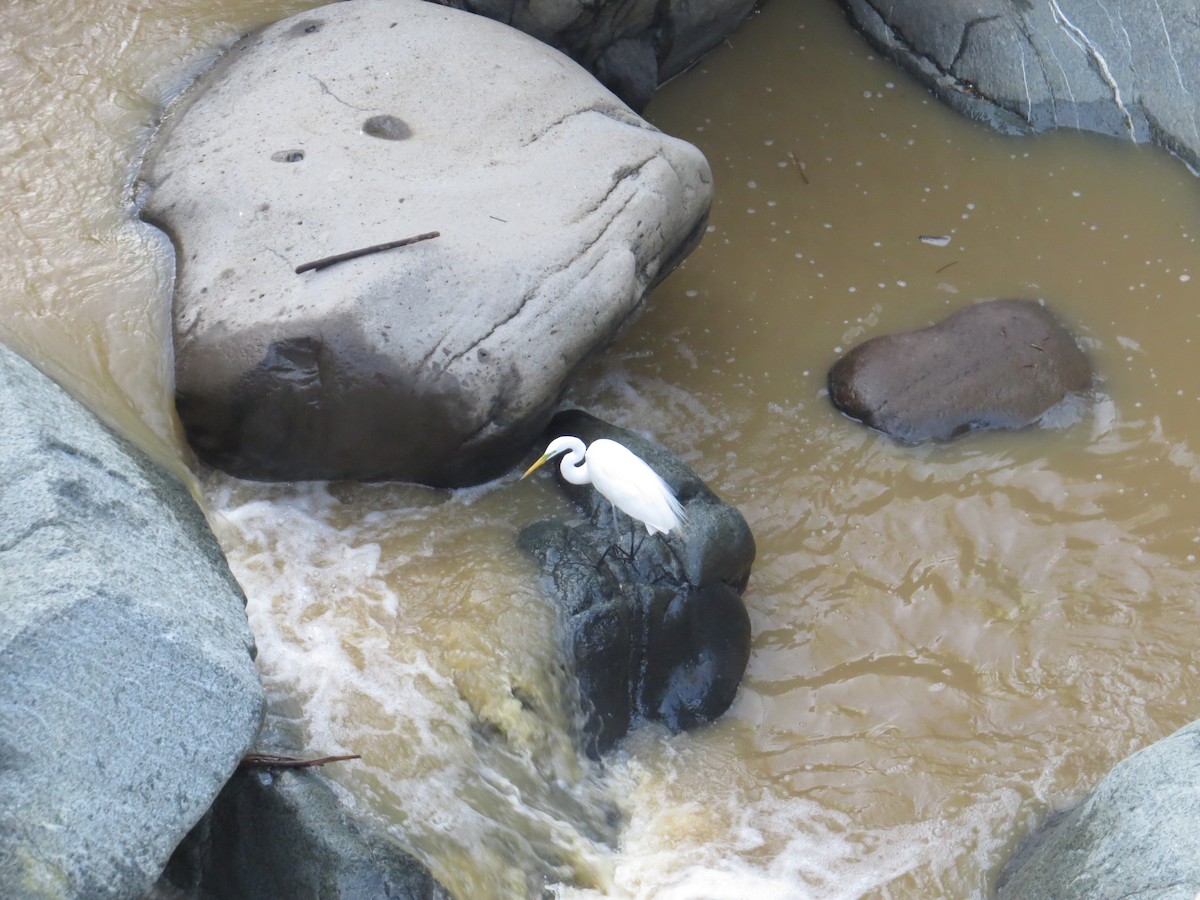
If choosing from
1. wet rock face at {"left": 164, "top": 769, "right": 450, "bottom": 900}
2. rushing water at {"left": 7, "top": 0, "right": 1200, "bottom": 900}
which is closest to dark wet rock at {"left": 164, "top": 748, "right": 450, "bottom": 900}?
wet rock face at {"left": 164, "top": 769, "right": 450, "bottom": 900}

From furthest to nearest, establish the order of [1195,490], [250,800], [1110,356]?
[1110,356]
[1195,490]
[250,800]

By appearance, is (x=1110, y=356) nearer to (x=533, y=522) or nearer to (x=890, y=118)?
(x=890, y=118)

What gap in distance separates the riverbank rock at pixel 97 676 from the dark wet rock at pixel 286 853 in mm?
293

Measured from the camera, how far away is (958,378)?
5.19 meters

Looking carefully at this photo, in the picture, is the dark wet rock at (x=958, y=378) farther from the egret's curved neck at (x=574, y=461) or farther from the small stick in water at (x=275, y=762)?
the small stick in water at (x=275, y=762)

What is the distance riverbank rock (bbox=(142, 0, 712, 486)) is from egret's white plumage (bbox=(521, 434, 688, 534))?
0.39 m

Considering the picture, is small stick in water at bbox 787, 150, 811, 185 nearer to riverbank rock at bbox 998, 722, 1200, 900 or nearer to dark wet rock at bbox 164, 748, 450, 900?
riverbank rock at bbox 998, 722, 1200, 900

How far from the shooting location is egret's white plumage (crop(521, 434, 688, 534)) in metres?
3.96

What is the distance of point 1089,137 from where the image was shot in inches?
252

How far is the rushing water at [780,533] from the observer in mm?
3766

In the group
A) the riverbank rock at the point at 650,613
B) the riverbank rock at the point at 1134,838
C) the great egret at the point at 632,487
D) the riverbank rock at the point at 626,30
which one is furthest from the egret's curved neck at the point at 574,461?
the riverbank rock at the point at 626,30

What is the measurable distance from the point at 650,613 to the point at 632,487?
0.46 metres

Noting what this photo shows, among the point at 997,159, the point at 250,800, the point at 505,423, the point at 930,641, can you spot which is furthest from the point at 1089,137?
the point at 250,800

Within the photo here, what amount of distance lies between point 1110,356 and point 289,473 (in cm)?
365
